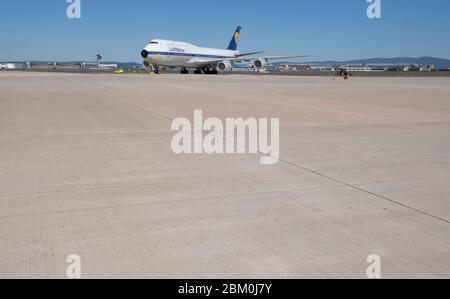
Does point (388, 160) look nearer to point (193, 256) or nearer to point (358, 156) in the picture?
point (358, 156)

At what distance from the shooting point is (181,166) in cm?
634

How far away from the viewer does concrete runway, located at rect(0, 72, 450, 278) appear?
3.32 meters

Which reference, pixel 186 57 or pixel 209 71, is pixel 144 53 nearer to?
pixel 186 57

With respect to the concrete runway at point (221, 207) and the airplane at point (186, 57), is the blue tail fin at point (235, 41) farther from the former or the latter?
the concrete runway at point (221, 207)

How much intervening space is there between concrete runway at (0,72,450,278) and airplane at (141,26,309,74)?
4285cm

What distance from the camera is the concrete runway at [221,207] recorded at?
10.9 feet

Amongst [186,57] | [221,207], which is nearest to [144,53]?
[186,57]

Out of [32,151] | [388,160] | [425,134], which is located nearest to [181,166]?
[32,151]

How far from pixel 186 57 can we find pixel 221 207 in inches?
2044

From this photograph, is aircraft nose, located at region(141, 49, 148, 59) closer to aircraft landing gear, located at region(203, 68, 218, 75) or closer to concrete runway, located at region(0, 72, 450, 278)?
aircraft landing gear, located at region(203, 68, 218, 75)

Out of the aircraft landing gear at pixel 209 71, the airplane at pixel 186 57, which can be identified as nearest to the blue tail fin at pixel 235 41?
the airplane at pixel 186 57

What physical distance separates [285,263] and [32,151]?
544 centimetres

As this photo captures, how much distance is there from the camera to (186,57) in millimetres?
54812

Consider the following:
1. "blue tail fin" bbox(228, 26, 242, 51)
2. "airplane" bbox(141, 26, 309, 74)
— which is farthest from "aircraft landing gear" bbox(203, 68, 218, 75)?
"blue tail fin" bbox(228, 26, 242, 51)
